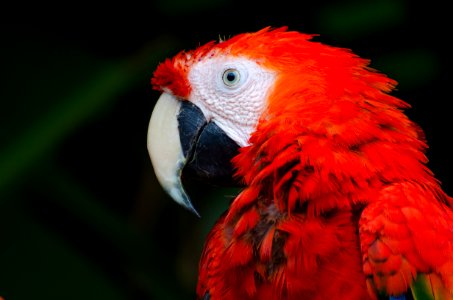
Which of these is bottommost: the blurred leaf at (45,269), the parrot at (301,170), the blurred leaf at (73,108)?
the blurred leaf at (45,269)

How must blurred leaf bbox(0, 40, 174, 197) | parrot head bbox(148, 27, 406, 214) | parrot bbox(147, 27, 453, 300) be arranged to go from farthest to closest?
blurred leaf bbox(0, 40, 174, 197) < parrot head bbox(148, 27, 406, 214) < parrot bbox(147, 27, 453, 300)

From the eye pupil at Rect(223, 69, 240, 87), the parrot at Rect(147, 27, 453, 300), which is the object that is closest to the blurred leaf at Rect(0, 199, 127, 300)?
the parrot at Rect(147, 27, 453, 300)

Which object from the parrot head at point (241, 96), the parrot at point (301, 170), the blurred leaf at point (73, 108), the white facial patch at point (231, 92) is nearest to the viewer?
the parrot at point (301, 170)

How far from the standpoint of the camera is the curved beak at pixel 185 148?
136cm

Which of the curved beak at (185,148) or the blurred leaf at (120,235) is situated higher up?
the curved beak at (185,148)

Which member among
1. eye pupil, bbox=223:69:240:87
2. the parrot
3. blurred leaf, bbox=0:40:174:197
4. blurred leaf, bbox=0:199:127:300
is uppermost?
eye pupil, bbox=223:69:240:87

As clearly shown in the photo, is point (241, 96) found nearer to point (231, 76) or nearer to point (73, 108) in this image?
point (231, 76)

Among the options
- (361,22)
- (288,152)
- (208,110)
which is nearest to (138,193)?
(361,22)

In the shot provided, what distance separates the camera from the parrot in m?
1.12

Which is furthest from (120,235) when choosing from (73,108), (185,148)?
(185,148)

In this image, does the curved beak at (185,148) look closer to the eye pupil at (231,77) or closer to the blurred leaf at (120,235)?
the eye pupil at (231,77)

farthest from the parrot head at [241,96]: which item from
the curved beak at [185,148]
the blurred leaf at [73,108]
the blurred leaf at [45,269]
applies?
the blurred leaf at [45,269]

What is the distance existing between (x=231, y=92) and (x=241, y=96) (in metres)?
0.03

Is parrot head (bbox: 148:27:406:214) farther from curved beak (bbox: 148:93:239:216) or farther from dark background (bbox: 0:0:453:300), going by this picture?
dark background (bbox: 0:0:453:300)
